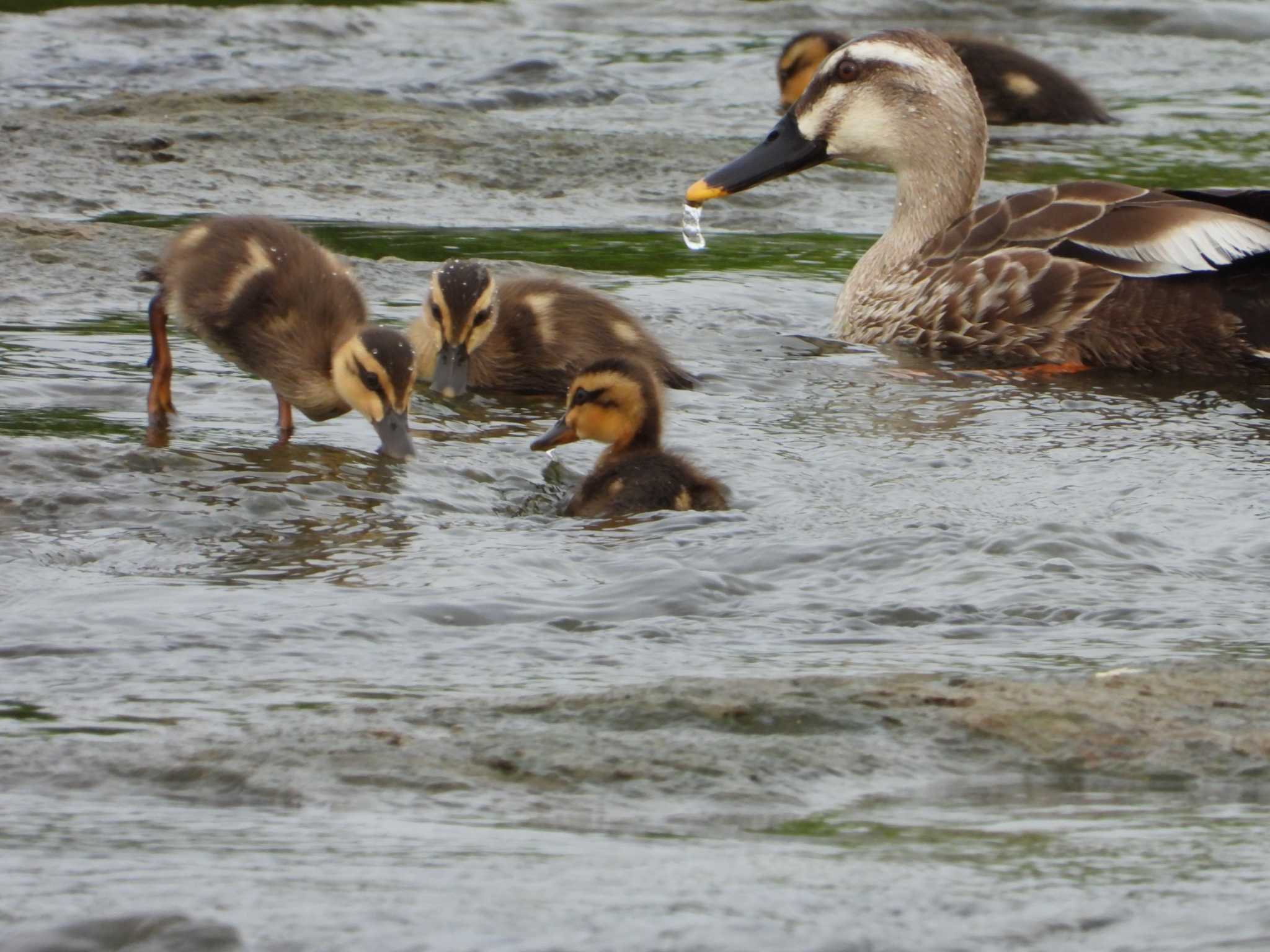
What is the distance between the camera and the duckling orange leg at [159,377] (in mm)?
6301

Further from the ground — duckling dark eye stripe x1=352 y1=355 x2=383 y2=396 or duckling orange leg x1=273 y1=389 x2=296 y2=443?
duckling dark eye stripe x1=352 y1=355 x2=383 y2=396

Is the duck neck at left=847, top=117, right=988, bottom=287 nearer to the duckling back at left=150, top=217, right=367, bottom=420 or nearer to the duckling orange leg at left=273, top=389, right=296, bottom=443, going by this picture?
the duckling back at left=150, top=217, right=367, bottom=420

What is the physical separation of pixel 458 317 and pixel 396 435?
1023 millimetres

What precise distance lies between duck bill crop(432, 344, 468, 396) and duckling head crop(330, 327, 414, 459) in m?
0.83

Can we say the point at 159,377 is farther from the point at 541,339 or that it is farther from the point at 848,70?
the point at 848,70

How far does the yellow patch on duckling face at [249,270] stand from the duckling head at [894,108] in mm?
2370

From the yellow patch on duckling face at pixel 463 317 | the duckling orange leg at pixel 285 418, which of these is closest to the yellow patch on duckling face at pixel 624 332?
the yellow patch on duckling face at pixel 463 317

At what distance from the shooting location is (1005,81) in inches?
521

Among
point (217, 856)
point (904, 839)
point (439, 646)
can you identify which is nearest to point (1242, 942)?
point (904, 839)

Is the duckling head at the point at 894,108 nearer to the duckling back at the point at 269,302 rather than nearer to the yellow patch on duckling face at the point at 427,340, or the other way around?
the yellow patch on duckling face at the point at 427,340

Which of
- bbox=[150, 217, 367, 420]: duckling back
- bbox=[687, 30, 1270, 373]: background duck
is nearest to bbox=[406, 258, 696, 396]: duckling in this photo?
bbox=[150, 217, 367, 420]: duckling back

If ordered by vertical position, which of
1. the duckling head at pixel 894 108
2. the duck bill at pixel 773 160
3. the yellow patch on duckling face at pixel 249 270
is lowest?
the yellow patch on duckling face at pixel 249 270

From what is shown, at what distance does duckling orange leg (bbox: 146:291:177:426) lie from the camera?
6.30 meters

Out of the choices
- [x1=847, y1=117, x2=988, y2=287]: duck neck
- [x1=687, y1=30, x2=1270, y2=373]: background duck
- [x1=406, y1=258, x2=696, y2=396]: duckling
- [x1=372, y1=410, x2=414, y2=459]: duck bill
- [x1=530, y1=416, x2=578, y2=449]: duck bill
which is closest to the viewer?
[x1=372, y1=410, x2=414, y2=459]: duck bill
